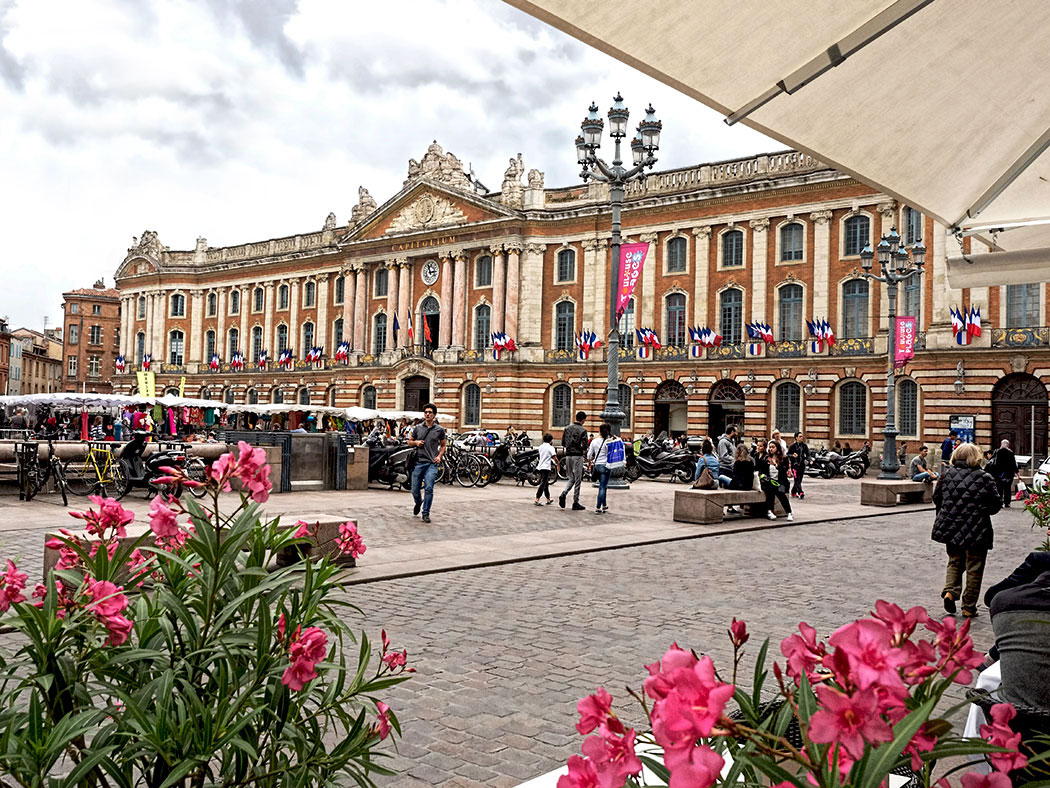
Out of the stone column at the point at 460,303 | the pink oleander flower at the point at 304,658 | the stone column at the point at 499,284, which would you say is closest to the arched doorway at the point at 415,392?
the stone column at the point at 460,303

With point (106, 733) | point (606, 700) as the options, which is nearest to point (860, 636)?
point (606, 700)

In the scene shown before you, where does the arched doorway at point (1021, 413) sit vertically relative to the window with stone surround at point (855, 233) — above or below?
below

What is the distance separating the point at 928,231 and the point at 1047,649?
114 ft

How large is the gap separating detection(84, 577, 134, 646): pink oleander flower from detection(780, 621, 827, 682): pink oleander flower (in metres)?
1.93

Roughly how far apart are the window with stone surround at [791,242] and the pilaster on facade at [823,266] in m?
0.87

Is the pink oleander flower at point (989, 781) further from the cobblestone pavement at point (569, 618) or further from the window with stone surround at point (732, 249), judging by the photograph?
the window with stone surround at point (732, 249)

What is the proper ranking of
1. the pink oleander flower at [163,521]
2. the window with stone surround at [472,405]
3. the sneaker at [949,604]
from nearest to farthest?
1. the pink oleander flower at [163,521]
2. the sneaker at [949,604]
3. the window with stone surround at [472,405]

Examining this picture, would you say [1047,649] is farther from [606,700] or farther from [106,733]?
[106,733]

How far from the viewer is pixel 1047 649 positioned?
3.19m

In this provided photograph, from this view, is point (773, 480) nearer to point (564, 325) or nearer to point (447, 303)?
point (564, 325)

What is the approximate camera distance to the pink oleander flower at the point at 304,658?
2498mm

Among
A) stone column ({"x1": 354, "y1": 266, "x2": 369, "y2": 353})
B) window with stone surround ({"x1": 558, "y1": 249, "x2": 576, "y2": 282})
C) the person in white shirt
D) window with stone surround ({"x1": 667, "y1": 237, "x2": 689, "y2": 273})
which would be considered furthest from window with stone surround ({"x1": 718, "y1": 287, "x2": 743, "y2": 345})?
the person in white shirt

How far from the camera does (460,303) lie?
154 feet

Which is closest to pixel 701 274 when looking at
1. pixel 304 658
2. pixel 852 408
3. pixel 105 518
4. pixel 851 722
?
pixel 852 408
